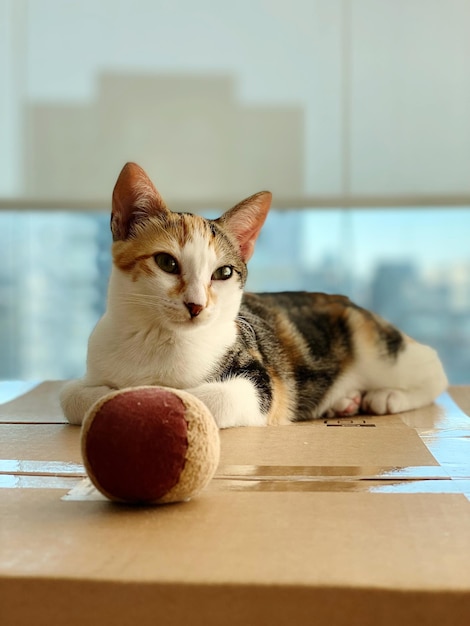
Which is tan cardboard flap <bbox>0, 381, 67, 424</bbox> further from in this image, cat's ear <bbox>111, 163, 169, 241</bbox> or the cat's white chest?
cat's ear <bbox>111, 163, 169, 241</bbox>

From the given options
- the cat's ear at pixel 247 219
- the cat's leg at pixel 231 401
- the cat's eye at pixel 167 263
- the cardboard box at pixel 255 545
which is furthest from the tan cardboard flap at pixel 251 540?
the cat's ear at pixel 247 219

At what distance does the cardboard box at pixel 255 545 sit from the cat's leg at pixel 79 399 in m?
0.21

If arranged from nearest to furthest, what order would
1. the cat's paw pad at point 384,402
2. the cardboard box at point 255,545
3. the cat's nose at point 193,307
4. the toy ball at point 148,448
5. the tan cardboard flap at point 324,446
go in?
1. the cardboard box at point 255,545
2. the toy ball at point 148,448
3. the tan cardboard flap at point 324,446
4. the cat's nose at point 193,307
5. the cat's paw pad at point 384,402

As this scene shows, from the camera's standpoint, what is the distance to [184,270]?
1087 millimetres

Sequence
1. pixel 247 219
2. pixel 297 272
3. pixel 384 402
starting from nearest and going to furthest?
pixel 247 219
pixel 384 402
pixel 297 272

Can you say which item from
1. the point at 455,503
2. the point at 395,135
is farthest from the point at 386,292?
the point at 455,503

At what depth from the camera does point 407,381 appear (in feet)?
Answer: 4.74

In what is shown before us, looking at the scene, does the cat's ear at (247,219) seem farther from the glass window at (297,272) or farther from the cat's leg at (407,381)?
the glass window at (297,272)

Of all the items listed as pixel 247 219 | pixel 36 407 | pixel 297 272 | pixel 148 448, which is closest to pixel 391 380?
pixel 247 219

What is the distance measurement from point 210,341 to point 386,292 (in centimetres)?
205

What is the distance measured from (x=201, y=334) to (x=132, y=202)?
0.24m

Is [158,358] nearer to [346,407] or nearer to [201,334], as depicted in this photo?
[201,334]

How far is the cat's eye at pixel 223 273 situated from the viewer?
1139 mm

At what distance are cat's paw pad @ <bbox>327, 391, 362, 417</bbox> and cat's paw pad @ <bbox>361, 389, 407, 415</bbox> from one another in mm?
20
